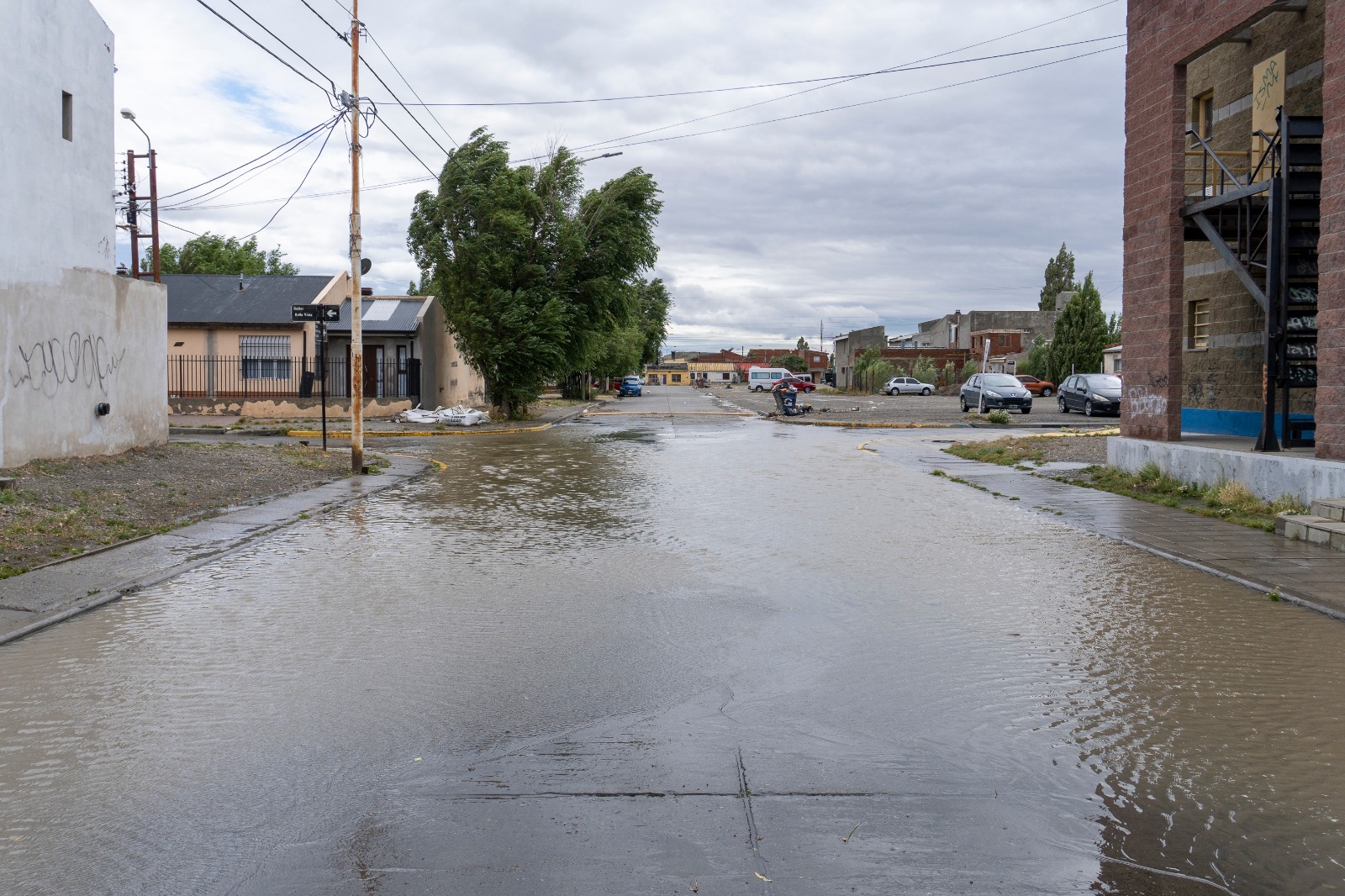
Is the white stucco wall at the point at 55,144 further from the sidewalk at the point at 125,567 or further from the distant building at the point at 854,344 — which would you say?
the distant building at the point at 854,344

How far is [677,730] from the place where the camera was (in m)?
5.31

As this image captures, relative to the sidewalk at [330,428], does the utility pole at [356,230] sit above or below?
above

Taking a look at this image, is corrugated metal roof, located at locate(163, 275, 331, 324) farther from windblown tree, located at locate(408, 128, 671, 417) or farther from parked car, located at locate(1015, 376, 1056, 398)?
parked car, located at locate(1015, 376, 1056, 398)

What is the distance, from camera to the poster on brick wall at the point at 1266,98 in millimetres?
17062

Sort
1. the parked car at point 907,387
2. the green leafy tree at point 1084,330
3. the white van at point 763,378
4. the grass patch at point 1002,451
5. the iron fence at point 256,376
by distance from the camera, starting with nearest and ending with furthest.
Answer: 1. the grass patch at point 1002,451
2. the iron fence at point 256,376
3. the green leafy tree at point 1084,330
4. the parked car at point 907,387
5. the white van at point 763,378

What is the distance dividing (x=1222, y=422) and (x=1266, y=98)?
5931 millimetres

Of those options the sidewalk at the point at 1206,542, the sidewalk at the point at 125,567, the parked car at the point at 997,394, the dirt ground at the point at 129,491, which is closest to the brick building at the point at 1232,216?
the sidewalk at the point at 1206,542

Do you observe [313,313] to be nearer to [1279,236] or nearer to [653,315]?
[1279,236]

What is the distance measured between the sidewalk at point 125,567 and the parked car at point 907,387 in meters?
68.8

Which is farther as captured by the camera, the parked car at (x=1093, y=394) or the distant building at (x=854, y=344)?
the distant building at (x=854, y=344)

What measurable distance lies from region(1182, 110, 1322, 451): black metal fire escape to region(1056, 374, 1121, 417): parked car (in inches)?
879

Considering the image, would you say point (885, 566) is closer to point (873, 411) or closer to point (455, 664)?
point (455, 664)

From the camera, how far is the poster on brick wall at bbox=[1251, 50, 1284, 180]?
17062mm

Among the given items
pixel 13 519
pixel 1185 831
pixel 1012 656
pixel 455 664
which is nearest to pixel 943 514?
pixel 1012 656
